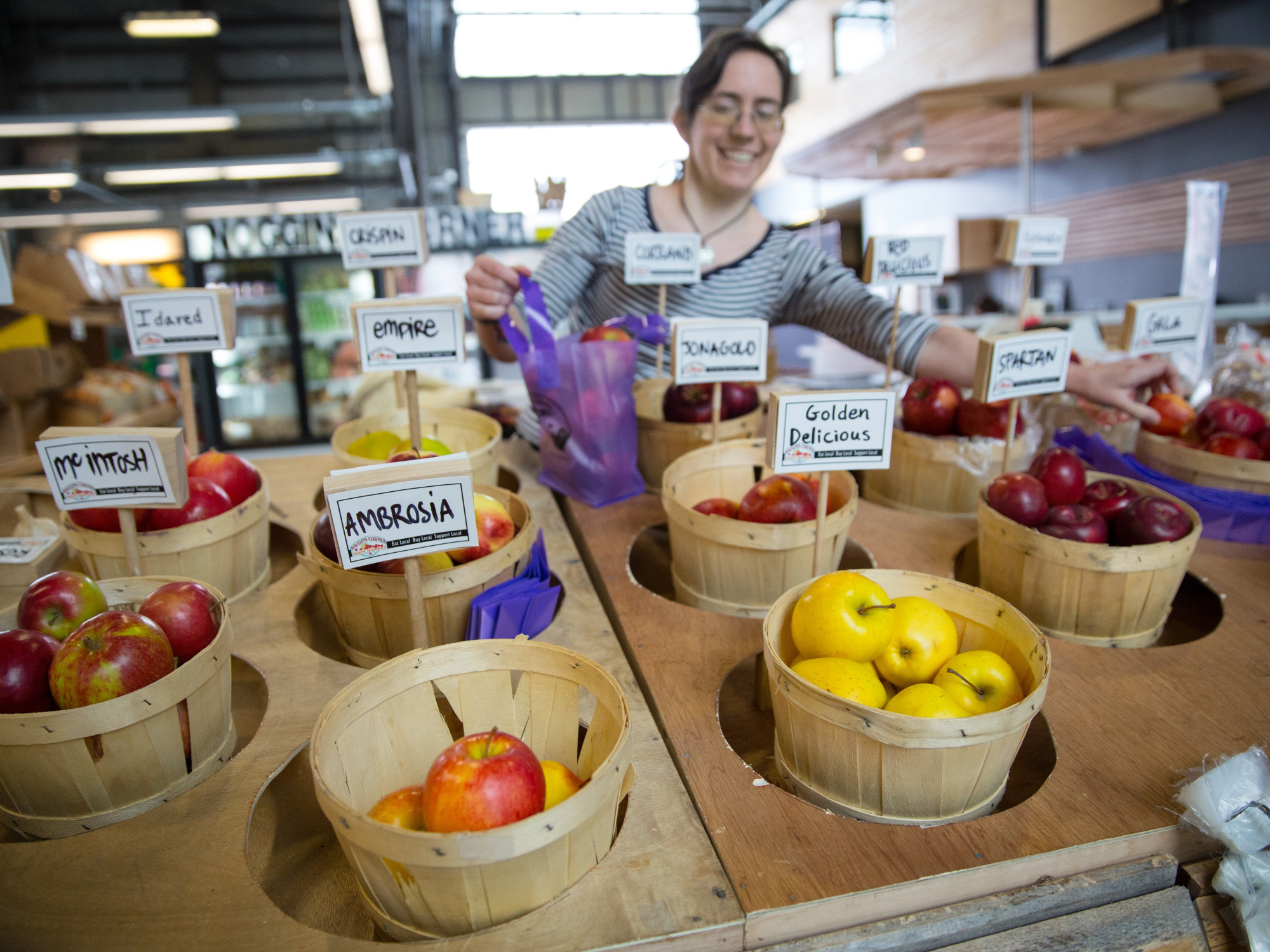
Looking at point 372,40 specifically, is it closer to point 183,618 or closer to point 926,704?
point 183,618

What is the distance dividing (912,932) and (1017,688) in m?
0.37

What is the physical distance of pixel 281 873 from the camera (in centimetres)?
104

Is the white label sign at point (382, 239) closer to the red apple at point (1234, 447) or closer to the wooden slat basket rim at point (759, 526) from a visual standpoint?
the wooden slat basket rim at point (759, 526)

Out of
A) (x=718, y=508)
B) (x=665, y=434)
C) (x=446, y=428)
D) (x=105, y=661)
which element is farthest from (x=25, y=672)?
(x=665, y=434)

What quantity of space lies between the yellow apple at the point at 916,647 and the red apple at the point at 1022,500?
0.39m

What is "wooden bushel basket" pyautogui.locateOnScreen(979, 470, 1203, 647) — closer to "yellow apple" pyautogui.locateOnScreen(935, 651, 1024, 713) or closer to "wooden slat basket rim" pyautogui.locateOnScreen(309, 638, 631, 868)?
"yellow apple" pyautogui.locateOnScreen(935, 651, 1024, 713)

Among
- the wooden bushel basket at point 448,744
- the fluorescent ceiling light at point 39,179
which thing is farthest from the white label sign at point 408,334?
the fluorescent ceiling light at point 39,179

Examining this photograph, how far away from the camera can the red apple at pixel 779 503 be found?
4.63 feet

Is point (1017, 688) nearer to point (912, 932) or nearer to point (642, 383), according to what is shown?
point (912, 932)

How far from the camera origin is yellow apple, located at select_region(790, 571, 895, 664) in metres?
1.05

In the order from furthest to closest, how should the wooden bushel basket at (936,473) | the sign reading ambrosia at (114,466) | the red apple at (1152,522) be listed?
the wooden bushel basket at (936,473)
the red apple at (1152,522)
the sign reading ambrosia at (114,466)

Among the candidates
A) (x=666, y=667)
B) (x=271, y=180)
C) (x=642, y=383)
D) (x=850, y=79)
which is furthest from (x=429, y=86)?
(x=666, y=667)

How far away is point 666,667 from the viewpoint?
124cm

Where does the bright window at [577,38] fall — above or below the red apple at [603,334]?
above
